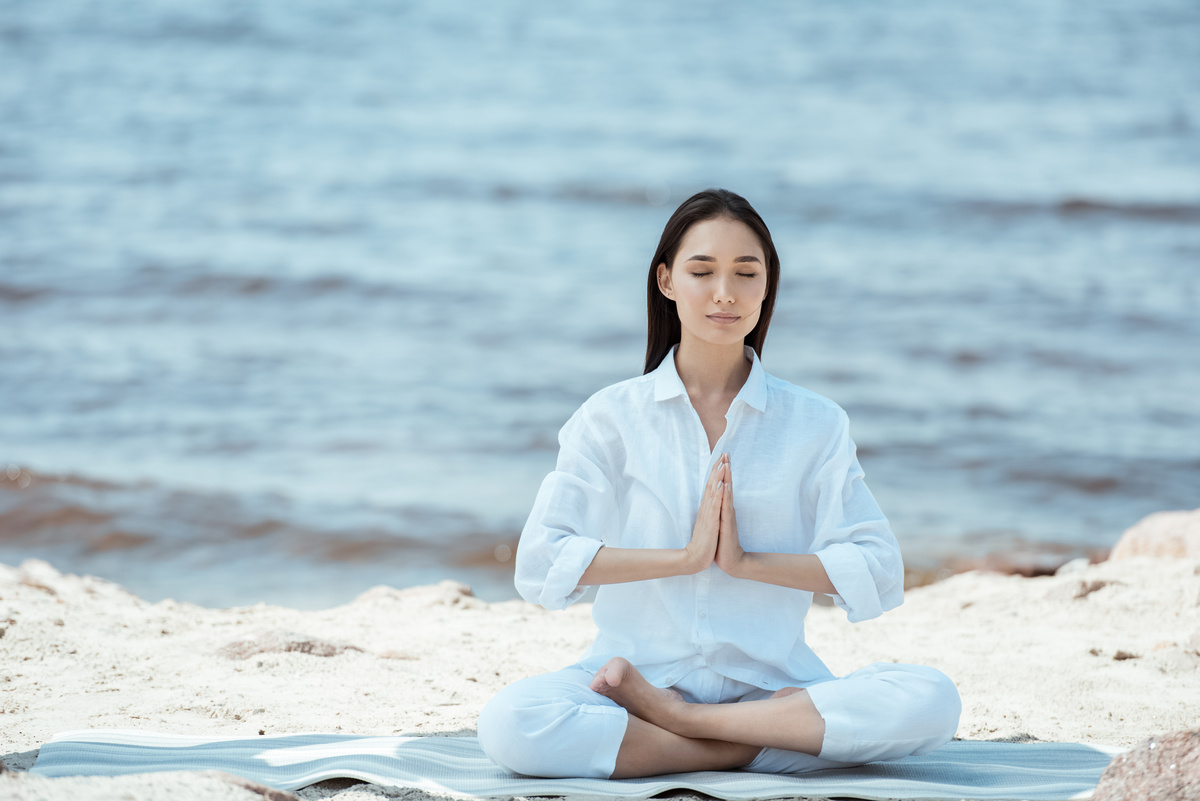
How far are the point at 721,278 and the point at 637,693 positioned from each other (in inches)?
40.4

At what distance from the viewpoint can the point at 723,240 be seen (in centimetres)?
276

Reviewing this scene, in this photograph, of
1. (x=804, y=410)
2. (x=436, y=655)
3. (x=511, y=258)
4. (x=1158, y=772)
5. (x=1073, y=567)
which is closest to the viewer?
(x=1158, y=772)

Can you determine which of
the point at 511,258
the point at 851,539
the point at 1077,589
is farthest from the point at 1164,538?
the point at 511,258

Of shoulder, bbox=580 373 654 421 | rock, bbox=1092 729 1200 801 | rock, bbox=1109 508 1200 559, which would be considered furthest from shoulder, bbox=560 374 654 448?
rock, bbox=1109 508 1200 559

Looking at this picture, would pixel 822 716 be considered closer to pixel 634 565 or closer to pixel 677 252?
pixel 634 565

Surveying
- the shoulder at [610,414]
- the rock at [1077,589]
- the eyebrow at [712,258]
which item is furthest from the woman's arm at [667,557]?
the rock at [1077,589]

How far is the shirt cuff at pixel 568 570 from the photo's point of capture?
2.62 m

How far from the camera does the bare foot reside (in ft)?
8.66

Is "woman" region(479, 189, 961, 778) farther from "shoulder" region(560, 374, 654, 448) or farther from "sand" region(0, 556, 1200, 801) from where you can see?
"sand" region(0, 556, 1200, 801)

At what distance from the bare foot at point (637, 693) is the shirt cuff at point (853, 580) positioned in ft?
1.53

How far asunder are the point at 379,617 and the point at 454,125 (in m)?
12.7

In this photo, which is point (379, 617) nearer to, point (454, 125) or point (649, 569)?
point (649, 569)

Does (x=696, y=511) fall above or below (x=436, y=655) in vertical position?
above

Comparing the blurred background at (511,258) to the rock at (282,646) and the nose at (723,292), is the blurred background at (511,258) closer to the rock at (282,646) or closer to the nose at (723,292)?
the rock at (282,646)
